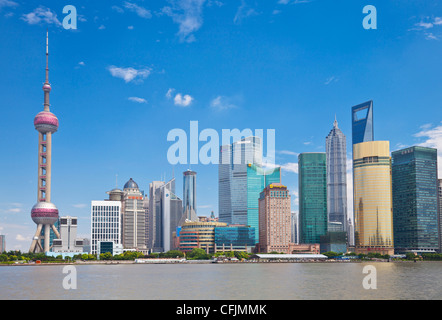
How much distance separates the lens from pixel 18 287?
9688 centimetres
